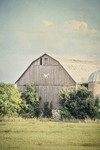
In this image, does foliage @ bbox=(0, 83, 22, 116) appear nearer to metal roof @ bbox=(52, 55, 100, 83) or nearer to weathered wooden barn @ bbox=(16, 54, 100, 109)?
weathered wooden barn @ bbox=(16, 54, 100, 109)

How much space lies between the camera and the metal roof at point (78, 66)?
2900cm

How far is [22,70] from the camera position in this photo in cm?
3062

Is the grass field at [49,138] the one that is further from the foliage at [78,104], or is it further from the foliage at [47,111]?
the foliage at [47,111]

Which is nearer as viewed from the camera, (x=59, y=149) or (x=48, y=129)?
(x=59, y=149)

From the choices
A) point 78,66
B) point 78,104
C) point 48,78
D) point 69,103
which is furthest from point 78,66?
point 78,104

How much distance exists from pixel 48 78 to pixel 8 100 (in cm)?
574

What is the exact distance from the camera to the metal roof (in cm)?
2900

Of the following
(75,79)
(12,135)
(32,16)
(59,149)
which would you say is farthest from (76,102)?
(59,149)

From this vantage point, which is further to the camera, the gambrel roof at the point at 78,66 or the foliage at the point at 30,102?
the gambrel roof at the point at 78,66

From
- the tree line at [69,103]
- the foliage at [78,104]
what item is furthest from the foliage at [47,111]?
the foliage at [78,104]

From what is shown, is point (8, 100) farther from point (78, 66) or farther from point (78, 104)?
point (78, 66)

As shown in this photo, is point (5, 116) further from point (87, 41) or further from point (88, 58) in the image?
point (88, 58)

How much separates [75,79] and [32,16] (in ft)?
26.9

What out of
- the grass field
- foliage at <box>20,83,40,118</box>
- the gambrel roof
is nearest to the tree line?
foliage at <box>20,83,40,118</box>
